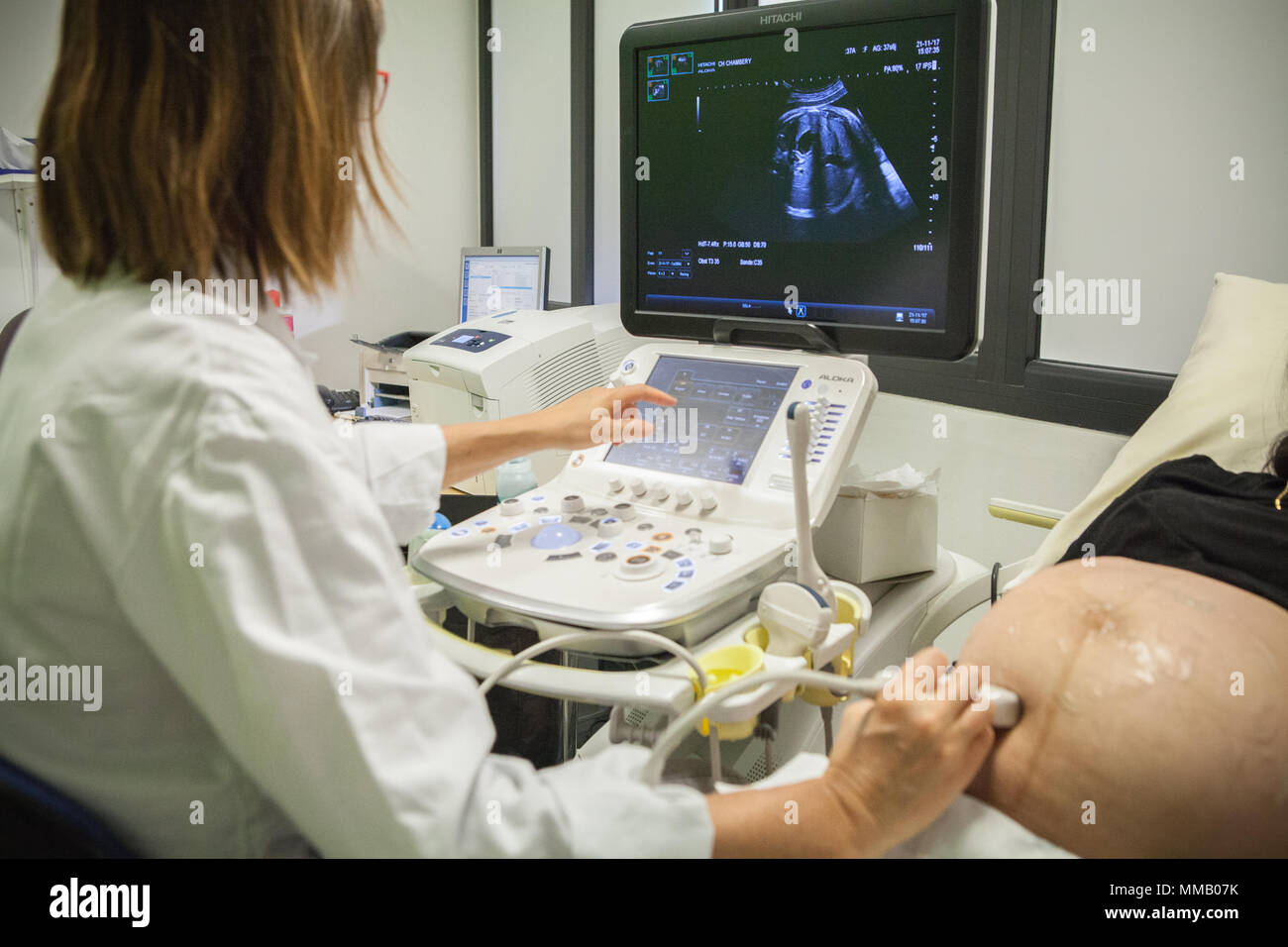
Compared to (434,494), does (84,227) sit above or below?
above

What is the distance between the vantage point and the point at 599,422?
1.29 m

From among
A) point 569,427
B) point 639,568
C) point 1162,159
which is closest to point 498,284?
point 569,427

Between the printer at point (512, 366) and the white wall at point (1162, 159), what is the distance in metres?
0.94

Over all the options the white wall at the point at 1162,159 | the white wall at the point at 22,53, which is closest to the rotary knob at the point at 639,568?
the white wall at the point at 1162,159

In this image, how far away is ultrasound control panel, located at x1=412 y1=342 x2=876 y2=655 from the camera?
997 millimetres

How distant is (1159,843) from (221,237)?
0.89 m

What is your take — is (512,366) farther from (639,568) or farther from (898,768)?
(898,768)

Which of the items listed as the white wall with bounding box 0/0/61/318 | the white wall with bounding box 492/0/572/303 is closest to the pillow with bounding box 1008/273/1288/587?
the white wall with bounding box 492/0/572/303

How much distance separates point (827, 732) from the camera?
3.77 feet

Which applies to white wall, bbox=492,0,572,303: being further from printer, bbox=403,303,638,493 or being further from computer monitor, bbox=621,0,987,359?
computer monitor, bbox=621,0,987,359

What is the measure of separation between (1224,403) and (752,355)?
28.9 inches

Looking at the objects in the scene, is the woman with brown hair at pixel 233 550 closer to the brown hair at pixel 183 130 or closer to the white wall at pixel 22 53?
the brown hair at pixel 183 130

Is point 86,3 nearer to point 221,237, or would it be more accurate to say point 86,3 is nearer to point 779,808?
point 221,237
